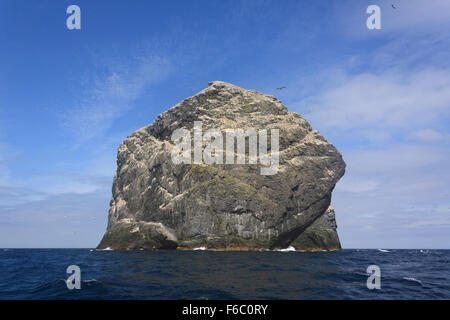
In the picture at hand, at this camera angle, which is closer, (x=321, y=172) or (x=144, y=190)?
(x=321, y=172)

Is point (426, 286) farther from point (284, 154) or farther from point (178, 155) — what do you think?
point (178, 155)

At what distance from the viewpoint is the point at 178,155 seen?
8162 cm

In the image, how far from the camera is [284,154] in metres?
79.6

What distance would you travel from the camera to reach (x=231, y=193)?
2854 inches

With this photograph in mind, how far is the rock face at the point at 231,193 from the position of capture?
7050cm

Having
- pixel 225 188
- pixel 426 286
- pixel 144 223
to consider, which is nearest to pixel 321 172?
pixel 225 188

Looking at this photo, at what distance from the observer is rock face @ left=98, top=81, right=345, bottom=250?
70.5 metres

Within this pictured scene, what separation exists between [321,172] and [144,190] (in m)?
52.9

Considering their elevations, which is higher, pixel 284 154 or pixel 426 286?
pixel 284 154

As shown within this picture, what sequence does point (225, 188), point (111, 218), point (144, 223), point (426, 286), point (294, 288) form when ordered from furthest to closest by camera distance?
point (111, 218), point (144, 223), point (225, 188), point (426, 286), point (294, 288)
